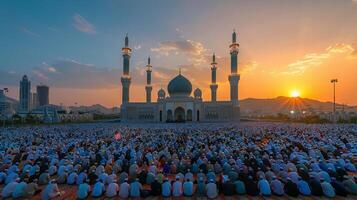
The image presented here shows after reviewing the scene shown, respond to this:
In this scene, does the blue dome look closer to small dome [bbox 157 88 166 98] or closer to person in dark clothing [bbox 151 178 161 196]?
small dome [bbox 157 88 166 98]

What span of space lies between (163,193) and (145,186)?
1.37m

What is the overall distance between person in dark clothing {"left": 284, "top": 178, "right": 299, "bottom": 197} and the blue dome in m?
52.4

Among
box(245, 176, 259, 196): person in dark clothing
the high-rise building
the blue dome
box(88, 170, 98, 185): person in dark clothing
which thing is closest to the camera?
box(245, 176, 259, 196): person in dark clothing

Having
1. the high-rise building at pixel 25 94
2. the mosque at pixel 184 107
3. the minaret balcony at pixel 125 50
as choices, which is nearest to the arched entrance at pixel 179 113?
the mosque at pixel 184 107

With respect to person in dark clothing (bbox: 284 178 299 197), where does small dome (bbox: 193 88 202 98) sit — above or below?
above

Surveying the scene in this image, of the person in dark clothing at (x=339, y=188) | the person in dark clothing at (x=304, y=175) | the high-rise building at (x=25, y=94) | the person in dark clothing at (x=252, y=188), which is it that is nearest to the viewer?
the person in dark clothing at (x=339, y=188)

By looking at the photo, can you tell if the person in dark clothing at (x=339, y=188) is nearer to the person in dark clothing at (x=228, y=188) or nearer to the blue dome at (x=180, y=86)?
the person in dark clothing at (x=228, y=188)

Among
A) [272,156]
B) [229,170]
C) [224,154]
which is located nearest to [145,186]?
[229,170]

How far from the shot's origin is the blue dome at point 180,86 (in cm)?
6053

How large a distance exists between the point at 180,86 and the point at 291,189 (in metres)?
52.7

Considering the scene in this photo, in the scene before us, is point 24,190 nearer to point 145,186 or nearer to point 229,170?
point 145,186

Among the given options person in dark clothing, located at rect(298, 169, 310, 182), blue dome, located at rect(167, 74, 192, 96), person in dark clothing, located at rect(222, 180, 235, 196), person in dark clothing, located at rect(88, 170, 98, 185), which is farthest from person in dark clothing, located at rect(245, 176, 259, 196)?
blue dome, located at rect(167, 74, 192, 96)

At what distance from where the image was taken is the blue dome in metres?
60.5

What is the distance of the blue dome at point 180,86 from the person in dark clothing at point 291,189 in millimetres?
52362
